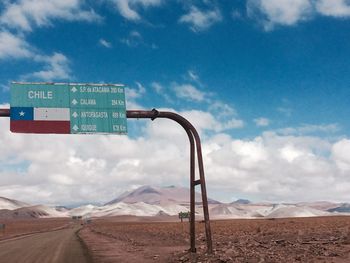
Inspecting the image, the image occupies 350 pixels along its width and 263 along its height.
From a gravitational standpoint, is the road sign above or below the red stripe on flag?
above

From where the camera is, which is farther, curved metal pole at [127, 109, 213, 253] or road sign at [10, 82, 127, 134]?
road sign at [10, 82, 127, 134]

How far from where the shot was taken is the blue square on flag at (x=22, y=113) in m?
18.6

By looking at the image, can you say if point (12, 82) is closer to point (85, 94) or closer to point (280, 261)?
point (85, 94)

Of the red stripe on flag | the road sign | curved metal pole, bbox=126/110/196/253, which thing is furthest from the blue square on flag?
curved metal pole, bbox=126/110/196/253

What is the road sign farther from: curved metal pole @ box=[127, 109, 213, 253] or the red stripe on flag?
curved metal pole @ box=[127, 109, 213, 253]

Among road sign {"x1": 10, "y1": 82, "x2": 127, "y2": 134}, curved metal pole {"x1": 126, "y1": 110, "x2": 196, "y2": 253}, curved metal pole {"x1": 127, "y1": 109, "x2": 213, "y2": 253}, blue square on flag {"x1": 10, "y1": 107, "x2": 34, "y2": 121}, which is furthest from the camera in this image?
curved metal pole {"x1": 126, "y1": 110, "x2": 196, "y2": 253}

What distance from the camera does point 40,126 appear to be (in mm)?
18953

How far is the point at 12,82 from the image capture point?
747 inches

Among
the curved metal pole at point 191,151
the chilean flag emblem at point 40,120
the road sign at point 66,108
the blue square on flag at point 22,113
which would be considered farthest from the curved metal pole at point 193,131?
the blue square on flag at point 22,113

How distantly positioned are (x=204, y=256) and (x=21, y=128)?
9550mm

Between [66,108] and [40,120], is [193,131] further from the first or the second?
[40,120]

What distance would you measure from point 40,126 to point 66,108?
1.37 metres

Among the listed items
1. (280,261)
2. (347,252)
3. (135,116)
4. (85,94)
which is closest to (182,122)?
(135,116)

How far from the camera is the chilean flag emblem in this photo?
18594 millimetres
